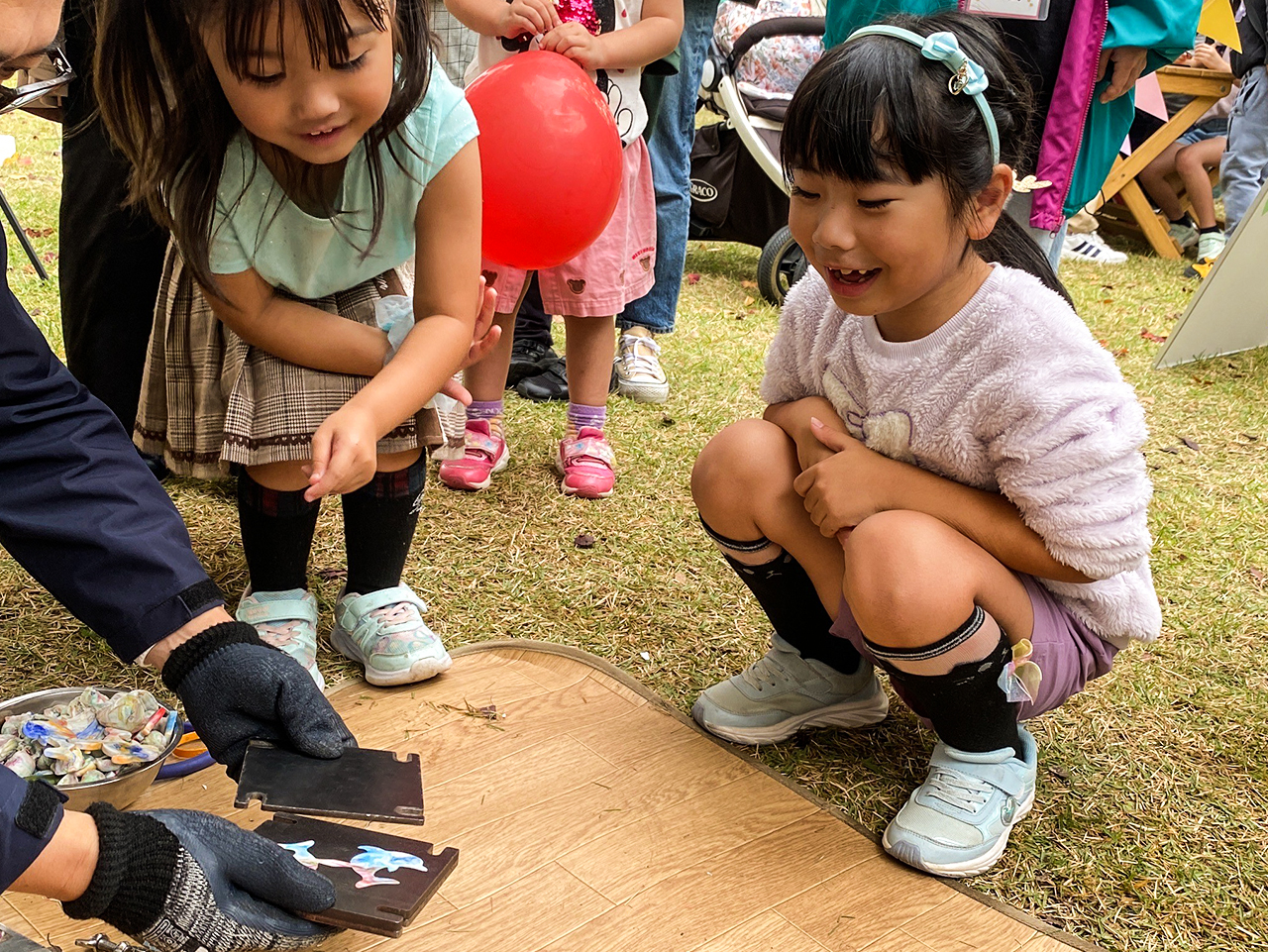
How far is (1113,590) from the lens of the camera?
A: 142cm

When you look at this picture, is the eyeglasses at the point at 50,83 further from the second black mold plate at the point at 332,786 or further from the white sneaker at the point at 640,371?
the white sneaker at the point at 640,371

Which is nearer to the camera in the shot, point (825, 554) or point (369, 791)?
point (369, 791)

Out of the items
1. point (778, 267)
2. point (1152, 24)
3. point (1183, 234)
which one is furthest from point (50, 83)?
point (1183, 234)

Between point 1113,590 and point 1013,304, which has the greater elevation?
point 1013,304

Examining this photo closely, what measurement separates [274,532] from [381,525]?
151 mm

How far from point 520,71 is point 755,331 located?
5.90 feet

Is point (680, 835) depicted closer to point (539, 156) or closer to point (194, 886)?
point (194, 886)

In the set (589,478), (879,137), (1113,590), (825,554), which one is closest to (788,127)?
(879,137)

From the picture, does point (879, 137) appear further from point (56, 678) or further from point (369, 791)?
point (56, 678)

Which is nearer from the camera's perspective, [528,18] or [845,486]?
[845,486]

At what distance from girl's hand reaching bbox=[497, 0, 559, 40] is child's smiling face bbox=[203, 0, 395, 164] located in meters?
0.79

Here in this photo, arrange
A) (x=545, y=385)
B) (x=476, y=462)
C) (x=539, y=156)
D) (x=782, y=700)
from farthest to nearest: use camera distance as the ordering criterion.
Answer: (x=545, y=385) → (x=476, y=462) → (x=539, y=156) → (x=782, y=700)

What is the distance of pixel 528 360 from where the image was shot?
302 cm

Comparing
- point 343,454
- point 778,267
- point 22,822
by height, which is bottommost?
point 778,267
